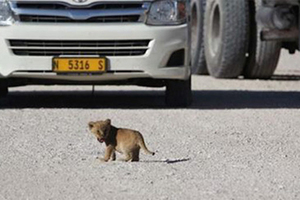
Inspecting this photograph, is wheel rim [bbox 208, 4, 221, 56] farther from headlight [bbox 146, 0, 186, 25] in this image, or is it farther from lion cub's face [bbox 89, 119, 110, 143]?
lion cub's face [bbox 89, 119, 110, 143]

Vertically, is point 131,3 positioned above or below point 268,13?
above

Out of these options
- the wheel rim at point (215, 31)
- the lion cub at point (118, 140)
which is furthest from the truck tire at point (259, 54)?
the lion cub at point (118, 140)

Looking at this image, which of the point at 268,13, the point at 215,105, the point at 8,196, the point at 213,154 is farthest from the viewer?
the point at 268,13

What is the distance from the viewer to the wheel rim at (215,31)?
775 inches

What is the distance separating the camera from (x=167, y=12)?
1326 cm

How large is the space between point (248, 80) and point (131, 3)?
691cm

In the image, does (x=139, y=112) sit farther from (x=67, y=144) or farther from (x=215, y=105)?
(x=67, y=144)

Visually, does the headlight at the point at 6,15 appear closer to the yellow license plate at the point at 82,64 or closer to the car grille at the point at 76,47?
the car grille at the point at 76,47

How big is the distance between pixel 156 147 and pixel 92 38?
3.43 meters

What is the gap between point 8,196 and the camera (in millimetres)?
7203

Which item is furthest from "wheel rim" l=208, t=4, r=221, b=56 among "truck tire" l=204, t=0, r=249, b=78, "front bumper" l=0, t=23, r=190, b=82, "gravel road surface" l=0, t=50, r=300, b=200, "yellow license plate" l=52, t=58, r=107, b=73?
"yellow license plate" l=52, t=58, r=107, b=73

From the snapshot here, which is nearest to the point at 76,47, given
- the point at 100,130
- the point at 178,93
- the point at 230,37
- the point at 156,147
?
the point at 178,93

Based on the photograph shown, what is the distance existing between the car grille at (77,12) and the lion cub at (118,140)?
14.8ft

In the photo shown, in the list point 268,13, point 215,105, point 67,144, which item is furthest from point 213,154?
point 268,13
